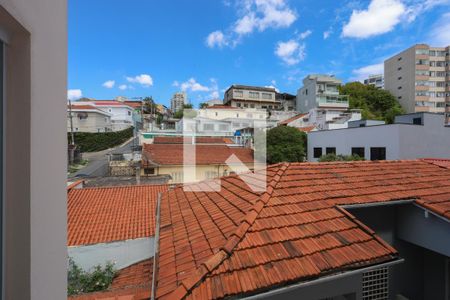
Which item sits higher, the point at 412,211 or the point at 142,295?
the point at 412,211

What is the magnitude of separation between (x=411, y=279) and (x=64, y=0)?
8.22 meters

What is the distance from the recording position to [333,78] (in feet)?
158

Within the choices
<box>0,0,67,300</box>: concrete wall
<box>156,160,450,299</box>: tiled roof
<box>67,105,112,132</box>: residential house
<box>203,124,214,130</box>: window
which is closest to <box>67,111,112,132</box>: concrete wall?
<box>67,105,112,132</box>: residential house

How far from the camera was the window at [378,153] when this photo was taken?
20.7 meters

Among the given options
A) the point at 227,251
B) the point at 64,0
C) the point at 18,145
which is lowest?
the point at 227,251

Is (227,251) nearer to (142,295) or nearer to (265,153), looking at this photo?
(142,295)

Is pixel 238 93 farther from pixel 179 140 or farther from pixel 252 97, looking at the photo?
pixel 179 140

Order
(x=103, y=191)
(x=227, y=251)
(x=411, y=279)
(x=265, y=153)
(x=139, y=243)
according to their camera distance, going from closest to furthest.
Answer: (x=227, y=251) → (x=411, y=279) → (x=139, y=243) → (x=103, y=191) → (x=265, y=153)

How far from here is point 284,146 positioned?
92.4ft

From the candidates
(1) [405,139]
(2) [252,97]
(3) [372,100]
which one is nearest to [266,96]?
(2) [252,97]

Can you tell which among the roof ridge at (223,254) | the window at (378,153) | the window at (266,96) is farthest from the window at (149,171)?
the window at (266,96)

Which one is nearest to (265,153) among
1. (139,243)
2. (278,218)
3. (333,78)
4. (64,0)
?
(139,243)

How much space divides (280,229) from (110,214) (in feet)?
23.8

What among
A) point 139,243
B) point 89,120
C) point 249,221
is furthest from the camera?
Answer: point 89,120
